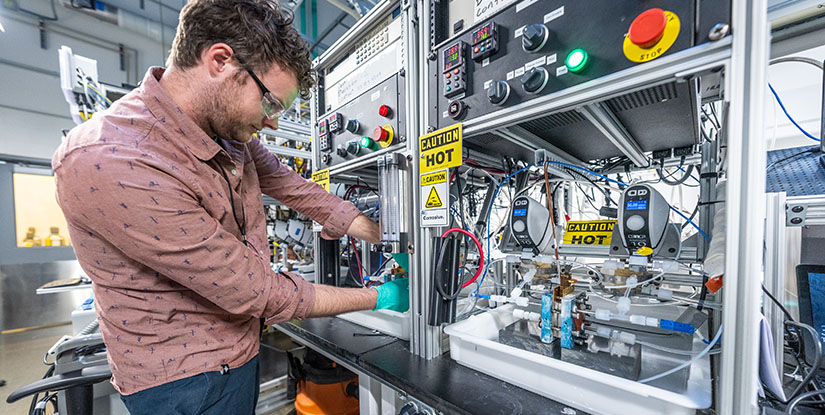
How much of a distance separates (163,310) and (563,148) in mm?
1239

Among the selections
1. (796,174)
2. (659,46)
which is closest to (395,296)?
(659,46)

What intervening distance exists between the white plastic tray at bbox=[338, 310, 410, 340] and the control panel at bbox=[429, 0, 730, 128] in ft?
2.04

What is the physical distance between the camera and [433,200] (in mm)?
816

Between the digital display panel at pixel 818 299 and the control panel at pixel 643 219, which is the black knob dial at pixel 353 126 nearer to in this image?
the control panel at pixel 643 219

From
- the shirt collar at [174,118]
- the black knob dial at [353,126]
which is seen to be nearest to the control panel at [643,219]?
the black knob dial at [353,126]

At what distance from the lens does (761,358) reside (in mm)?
480

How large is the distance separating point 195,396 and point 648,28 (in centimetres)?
110

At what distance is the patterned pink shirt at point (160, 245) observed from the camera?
52cm

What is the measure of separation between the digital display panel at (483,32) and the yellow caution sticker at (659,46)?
281mm

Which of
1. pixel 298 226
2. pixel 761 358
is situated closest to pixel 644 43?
pixel 761 358

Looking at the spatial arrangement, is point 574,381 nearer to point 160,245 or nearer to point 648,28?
point 648,28

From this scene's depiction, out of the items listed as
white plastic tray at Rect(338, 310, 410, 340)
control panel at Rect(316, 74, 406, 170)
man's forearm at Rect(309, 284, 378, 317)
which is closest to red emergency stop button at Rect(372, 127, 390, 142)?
control panel at Rect(316, 74, 406, 170)

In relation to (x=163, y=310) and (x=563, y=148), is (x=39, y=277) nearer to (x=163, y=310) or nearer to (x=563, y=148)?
(x=163, y=310)

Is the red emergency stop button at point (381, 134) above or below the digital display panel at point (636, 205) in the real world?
above
